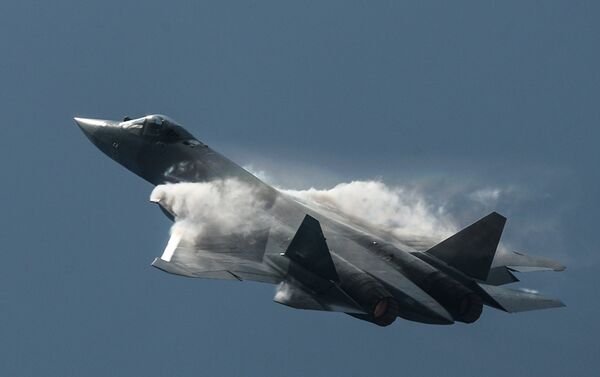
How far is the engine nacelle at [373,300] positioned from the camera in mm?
26188

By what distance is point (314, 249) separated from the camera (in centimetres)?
2656

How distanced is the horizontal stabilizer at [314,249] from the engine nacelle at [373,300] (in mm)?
529

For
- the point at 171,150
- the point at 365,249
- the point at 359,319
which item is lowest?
the point at 359,319

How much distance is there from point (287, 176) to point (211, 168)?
14.8 feet

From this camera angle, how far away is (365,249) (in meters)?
29.0

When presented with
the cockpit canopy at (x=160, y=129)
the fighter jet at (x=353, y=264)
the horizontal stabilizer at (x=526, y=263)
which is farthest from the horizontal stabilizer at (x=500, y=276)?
the cockpit canopy at (x=160, y=129)

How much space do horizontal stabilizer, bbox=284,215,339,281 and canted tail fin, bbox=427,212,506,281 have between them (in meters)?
3.47

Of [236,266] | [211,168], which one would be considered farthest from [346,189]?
[236,266]

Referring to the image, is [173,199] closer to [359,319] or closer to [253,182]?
[253,182]

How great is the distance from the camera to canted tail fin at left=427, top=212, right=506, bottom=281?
27656 millimetres

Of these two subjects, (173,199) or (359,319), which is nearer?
(359,319)

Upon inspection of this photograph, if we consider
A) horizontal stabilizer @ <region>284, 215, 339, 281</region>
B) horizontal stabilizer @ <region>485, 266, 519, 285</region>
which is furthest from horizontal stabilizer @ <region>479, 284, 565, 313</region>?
horizontal stabilizer @ <region>284, 215, 339, 281</region>

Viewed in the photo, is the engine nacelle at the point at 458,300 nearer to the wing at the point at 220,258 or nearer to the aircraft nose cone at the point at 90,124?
the wing at the point at 220,258

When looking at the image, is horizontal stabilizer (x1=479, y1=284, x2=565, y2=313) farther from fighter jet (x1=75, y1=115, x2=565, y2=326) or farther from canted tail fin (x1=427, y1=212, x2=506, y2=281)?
canted tail fin (x1=427, y1=212, x2=506, y2=281)
